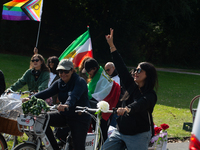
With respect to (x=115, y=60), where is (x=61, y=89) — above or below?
below

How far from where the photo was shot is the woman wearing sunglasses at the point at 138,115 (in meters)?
3.11

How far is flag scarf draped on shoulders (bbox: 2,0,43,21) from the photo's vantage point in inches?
324

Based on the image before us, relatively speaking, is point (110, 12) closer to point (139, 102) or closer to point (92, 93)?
point (92, 93)

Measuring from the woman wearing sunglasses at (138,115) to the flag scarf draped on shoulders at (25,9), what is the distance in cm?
571

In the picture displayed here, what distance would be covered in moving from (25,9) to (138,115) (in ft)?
20.5

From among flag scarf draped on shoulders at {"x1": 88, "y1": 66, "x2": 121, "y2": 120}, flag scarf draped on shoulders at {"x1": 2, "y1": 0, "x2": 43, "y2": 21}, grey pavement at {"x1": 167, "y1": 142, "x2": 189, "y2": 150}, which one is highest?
flag scarf draped on shoulders at {"x1": 2, "y1": 0, "x2": 43, "y2": 21}

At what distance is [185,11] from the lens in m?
28.3

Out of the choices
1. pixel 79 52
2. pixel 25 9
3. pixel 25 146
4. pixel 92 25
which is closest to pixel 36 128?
pixel 25 146

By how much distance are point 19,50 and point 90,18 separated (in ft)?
25.1

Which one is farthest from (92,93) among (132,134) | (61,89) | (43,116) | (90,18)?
(90,18)

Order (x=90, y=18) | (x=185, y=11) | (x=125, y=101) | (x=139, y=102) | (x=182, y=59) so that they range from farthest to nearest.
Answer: (x=182, y=59)
(x=185, y=11)
(x=90, y=18)
(x=125, y=101)
(x=139, y=102)

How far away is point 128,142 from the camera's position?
124 inches

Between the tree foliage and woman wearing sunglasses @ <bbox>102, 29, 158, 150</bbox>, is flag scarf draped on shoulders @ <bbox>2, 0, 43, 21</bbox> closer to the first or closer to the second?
woman wearing sunglasses @ <bbox>102, 29, 158, 150</bbox>

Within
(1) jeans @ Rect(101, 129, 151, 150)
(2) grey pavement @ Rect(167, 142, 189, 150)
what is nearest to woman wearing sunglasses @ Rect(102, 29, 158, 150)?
(1) jeans @ Rect(101, 129, 151, 150)
